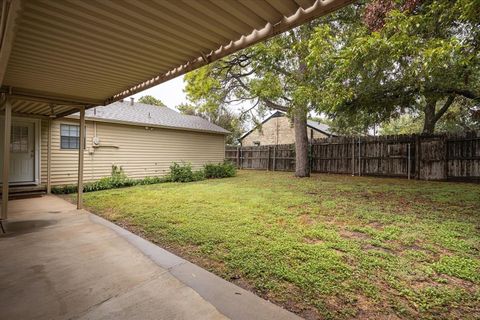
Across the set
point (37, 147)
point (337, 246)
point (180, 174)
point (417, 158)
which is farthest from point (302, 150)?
point (37, 147)

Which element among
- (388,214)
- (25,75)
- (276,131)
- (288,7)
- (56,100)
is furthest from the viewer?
(276,131)

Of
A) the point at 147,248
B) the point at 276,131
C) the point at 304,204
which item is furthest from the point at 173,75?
the point at 276,131

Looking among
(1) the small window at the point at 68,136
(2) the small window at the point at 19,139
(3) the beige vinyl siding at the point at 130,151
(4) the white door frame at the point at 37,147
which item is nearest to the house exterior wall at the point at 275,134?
(3) the beige vinyl siding at the point at 130,151

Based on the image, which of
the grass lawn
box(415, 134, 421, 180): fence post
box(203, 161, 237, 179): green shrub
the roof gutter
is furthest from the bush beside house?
box(415, 134, 421, 180): fence post

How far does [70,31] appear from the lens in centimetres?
274

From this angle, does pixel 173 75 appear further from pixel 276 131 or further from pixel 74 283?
pixel 276 131

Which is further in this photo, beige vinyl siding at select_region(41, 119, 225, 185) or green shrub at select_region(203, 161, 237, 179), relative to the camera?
green shrub at select_region(203, 161, 237, 179)

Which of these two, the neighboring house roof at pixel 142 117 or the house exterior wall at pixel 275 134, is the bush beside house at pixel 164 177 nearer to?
the neighboring house roof at pixel 142 117

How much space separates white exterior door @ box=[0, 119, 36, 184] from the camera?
25.3 ft

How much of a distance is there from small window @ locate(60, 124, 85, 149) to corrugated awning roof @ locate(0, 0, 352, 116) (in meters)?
4.87

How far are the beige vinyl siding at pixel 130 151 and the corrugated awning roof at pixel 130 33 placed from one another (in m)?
5.03

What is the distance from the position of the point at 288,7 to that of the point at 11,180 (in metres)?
9.61

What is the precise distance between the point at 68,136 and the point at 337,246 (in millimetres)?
9642

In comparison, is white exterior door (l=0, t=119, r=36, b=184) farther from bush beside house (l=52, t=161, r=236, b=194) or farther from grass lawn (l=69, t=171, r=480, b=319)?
grass lawn (l=69, t=171, r=480, b=319)
